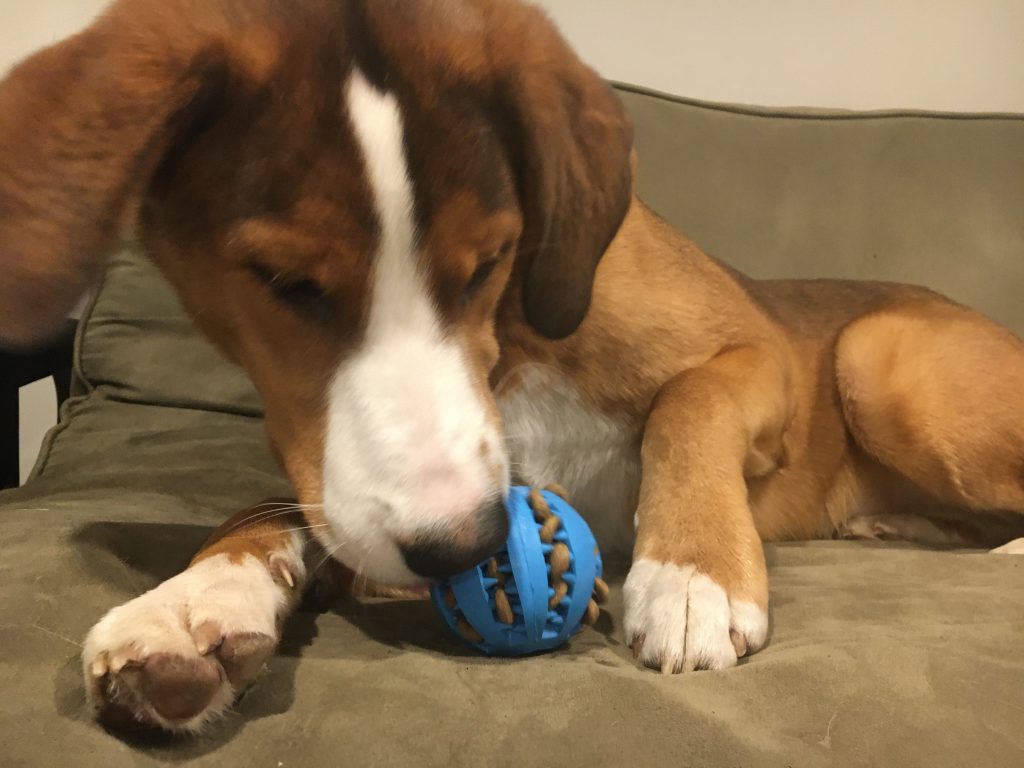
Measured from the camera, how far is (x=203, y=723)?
922 mm

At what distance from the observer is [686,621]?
116 cm

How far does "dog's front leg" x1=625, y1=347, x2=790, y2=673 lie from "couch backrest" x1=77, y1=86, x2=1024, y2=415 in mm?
1034

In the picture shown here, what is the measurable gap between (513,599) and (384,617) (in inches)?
11.9

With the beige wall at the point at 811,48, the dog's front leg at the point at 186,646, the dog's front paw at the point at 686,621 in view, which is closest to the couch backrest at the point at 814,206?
the beige wall at the point at 811,48

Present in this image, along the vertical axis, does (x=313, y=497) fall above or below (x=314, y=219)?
below

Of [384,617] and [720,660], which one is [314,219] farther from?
[720,660]

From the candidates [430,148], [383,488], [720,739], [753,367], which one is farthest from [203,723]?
[753,367]

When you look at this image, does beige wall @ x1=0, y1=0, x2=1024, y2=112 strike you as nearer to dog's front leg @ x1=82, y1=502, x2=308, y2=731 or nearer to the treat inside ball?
the treat inside ball

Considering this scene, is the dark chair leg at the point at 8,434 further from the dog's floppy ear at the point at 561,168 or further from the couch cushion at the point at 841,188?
the couch cushion at the point at 841,188

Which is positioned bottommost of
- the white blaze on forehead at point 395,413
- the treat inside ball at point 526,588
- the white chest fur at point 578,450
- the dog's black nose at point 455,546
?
the white chest fur at point 578,450

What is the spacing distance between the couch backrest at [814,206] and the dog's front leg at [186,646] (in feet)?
4.85

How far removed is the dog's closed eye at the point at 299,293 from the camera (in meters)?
1.10

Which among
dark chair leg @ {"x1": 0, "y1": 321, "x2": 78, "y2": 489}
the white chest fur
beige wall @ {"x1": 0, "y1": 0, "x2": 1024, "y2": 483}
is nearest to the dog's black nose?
the white chest fur

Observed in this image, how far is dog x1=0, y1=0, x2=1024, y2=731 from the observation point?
3.39 feet
